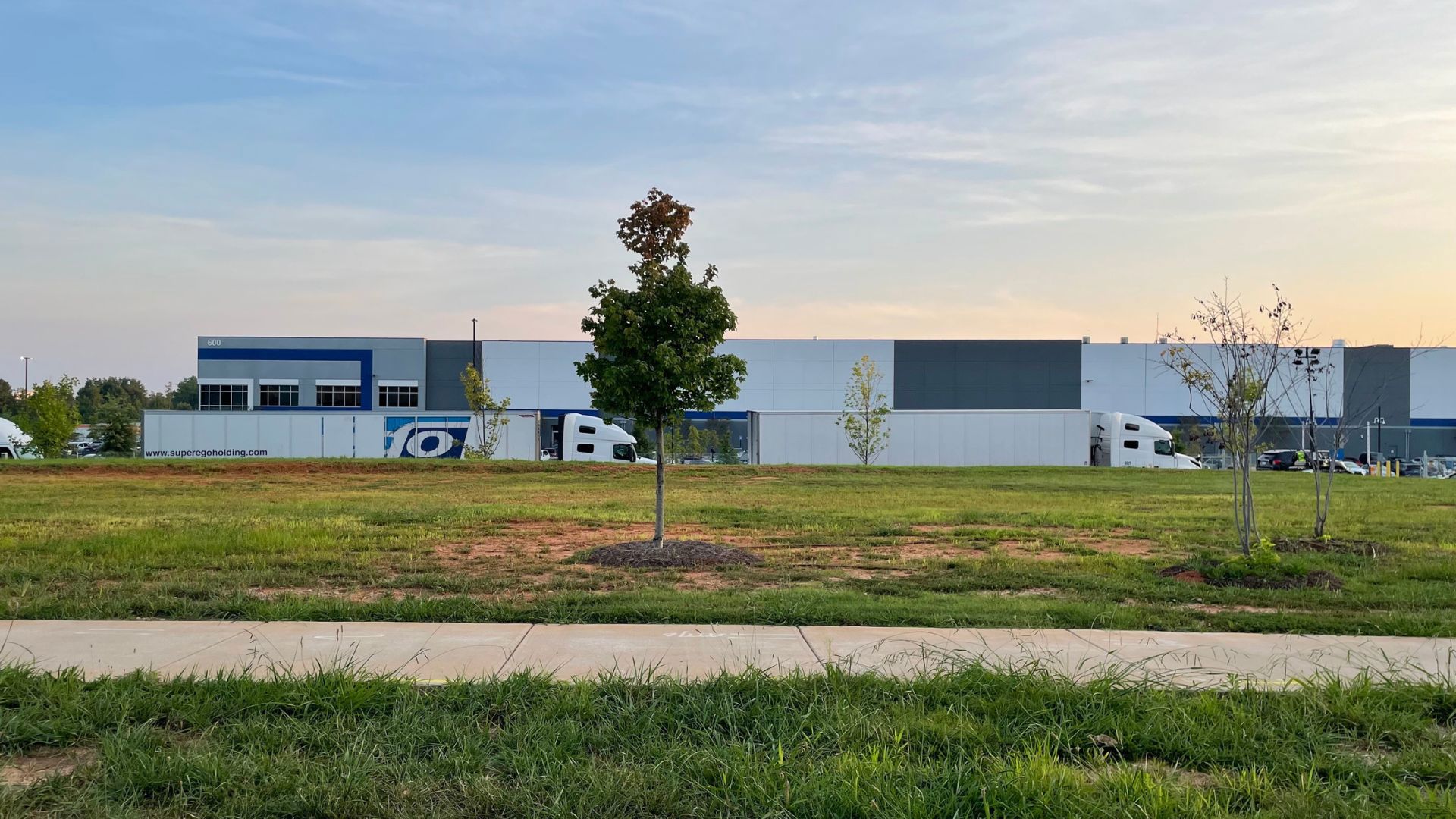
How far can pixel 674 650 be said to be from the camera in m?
6.68

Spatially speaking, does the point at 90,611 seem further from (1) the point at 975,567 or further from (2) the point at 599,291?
(1) the point at 975,567

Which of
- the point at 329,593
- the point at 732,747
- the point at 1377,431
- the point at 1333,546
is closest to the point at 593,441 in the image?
the point at 1333,546

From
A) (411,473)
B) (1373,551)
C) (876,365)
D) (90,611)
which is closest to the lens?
(90,611)

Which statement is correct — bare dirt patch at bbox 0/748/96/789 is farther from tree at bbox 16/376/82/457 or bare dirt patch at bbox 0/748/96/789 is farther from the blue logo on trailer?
tree at bbox 16/376/82/457

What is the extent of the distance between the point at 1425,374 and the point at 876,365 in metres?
39.3

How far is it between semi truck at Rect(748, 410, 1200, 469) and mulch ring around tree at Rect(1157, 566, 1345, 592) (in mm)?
31127

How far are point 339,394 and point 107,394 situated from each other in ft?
281

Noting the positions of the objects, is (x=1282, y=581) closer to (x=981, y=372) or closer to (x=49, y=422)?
(x=49, y=422)

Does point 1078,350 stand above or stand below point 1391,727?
above

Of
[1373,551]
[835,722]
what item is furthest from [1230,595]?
[835,722]

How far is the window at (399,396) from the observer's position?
64812 mm

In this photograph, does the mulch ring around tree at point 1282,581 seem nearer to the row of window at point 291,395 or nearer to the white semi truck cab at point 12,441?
the white semi truck cab at point 12,441

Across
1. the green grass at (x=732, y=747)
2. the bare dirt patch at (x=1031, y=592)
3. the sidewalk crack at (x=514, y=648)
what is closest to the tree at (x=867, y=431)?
the bare dirt patch at (x=1031, y=592)

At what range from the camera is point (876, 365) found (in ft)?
208
